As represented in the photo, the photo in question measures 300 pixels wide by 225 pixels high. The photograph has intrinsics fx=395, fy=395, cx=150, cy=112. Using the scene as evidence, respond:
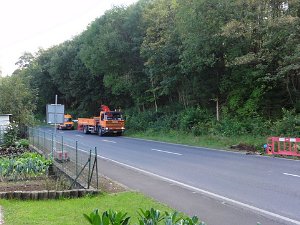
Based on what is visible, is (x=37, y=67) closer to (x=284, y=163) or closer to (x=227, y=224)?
(x=284, y=163)

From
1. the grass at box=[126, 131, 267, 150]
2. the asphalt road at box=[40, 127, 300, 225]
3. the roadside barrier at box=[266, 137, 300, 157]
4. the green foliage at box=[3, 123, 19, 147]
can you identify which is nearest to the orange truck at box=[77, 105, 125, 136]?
the grass at box=[126, 131, 267, 150]

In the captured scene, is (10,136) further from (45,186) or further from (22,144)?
(45,186)

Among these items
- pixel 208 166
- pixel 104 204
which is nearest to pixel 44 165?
pixel 104 204

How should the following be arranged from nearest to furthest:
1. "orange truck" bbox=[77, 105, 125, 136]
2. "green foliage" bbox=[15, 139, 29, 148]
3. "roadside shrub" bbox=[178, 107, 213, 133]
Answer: "green foliage" bbox=[15, 139, 29, 148], "roadside shrub" bbox=[178, 107, 213, 133], "orange truck" bbox=[77, 105, 125, 136]

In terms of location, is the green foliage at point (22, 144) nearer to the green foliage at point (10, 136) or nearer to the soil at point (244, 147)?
the green foliage at point (10, 136)

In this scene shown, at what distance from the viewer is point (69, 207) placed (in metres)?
8.81

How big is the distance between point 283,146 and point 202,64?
10.9 meters

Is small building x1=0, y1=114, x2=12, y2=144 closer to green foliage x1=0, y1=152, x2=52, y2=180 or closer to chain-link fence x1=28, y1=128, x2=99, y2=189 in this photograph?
chain-link fence x1=28, y1=128, x2=99, y2=189

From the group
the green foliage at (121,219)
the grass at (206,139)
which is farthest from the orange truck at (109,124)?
the green foliage at (121,219)

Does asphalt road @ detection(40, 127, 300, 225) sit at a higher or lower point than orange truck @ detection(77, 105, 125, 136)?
lower

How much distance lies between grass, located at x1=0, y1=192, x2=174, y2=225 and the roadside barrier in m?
11.5

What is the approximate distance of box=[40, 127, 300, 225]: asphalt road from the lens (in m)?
8.55

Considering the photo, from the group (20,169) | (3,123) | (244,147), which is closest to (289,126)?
(244,147)

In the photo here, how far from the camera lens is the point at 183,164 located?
16.8m
